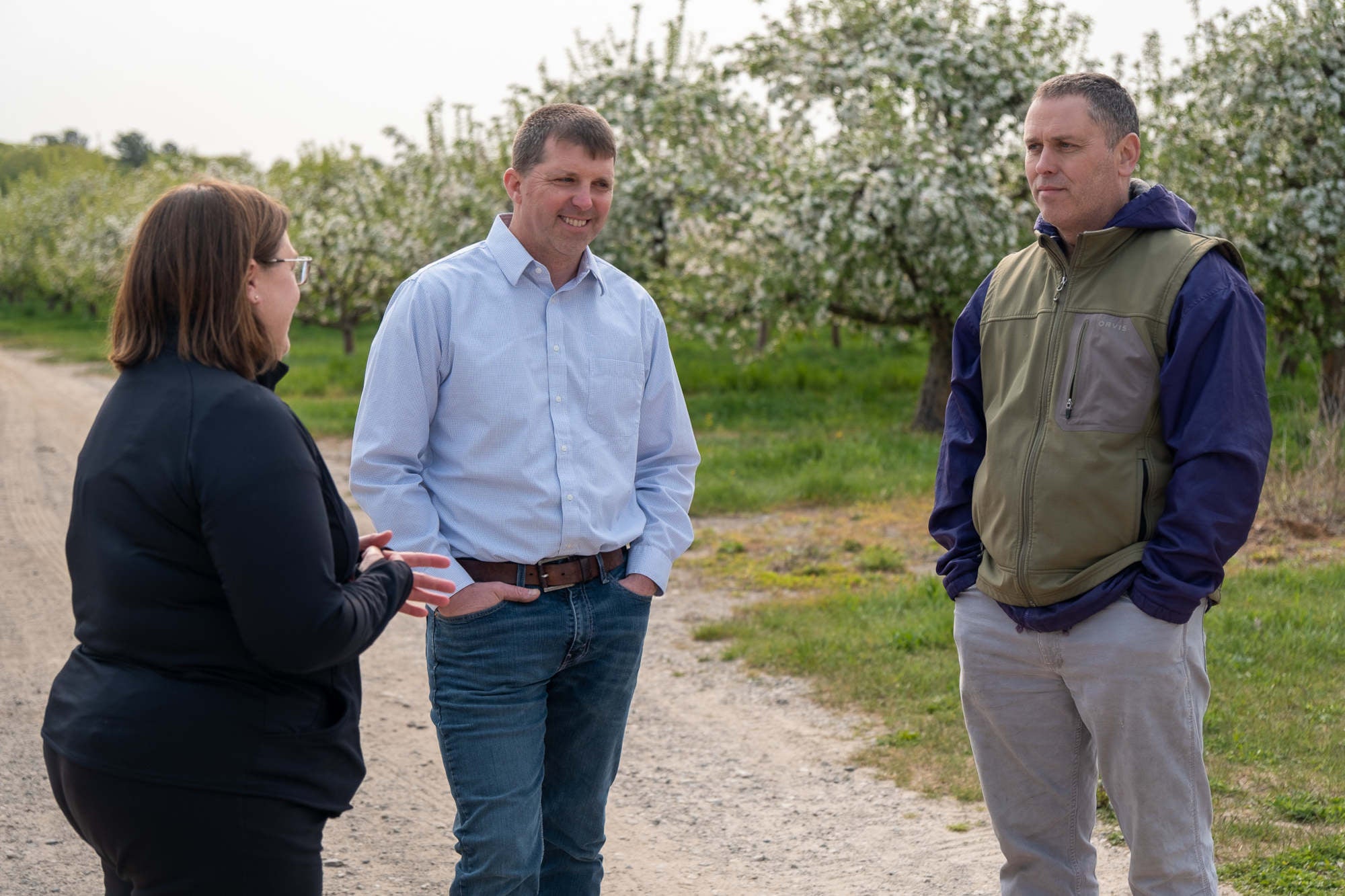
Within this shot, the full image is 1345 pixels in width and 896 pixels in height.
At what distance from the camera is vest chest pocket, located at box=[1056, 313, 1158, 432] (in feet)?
9.24

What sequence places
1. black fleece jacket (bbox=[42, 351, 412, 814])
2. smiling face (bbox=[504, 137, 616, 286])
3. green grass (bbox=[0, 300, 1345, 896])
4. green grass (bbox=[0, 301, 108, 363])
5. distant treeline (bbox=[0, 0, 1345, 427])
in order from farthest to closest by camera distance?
green grass (bbox=[0, 301, 108, 363]) < distant treeline (bbox=[0, 0, 1345, 427]) < green grass (bbox=[0, 300, 1345, 896]) < smiling face (bbox=[504, 137, 616, 286]) < black fleece jacket (bbox=[42, 351, 412, 814])

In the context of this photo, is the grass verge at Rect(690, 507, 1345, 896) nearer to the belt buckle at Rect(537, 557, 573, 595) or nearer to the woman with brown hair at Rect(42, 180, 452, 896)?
the belt buckle at Rect(537, 557, 573, 595)

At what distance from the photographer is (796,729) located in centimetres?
568

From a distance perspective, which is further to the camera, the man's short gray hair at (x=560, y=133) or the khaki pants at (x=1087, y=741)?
the man's short gray hair at (x=560, y=133)

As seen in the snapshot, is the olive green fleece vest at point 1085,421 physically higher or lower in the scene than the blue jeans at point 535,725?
higher

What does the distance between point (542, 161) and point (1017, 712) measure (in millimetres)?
1772

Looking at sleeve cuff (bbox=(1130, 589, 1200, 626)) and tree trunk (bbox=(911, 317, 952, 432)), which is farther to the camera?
tree trunk (bbox=(911, 317, 952, 432))

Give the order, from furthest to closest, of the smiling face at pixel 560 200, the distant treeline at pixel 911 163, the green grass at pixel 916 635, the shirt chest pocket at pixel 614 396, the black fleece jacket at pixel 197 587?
the distant treeline at pixel 911 163
the green grass at pixel 916 635
the shirt chest pocket at pixel 614 396
the smiling face at pixel 560 200
the black fleece jacket at pixel 197 587

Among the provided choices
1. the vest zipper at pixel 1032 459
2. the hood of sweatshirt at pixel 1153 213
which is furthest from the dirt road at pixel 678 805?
the hood of sweatshirt at pixel 1153 213

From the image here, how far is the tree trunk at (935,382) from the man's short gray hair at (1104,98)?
12.3m

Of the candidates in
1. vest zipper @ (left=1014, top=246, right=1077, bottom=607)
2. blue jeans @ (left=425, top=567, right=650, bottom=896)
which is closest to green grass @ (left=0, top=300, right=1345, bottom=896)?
vest zipper @ (left=1014, top=246, right=1077, bottom=607)

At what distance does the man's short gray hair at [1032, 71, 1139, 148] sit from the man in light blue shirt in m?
1.09

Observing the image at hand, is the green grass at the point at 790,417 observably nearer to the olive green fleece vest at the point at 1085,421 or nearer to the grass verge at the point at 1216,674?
the grass verge at the point at 1216,674

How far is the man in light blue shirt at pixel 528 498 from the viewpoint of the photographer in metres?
2.89
